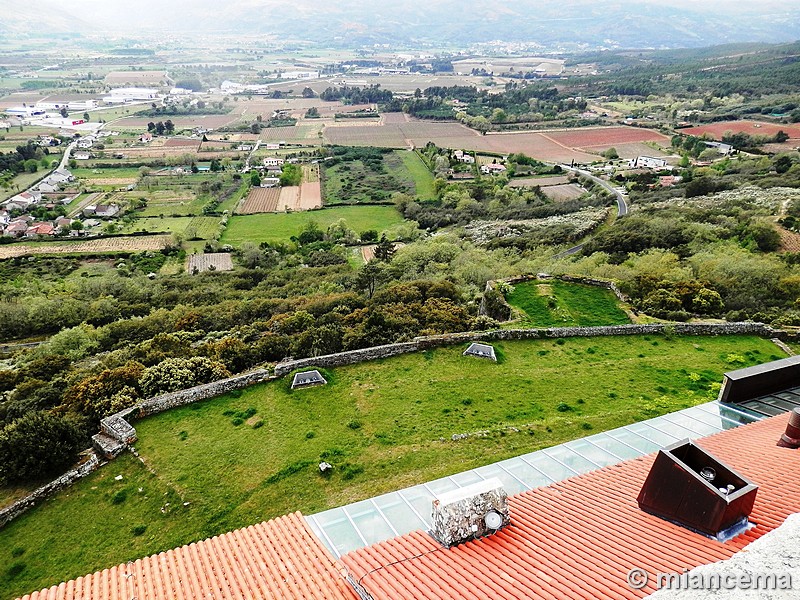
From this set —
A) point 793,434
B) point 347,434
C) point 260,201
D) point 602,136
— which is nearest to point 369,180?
point 260,201

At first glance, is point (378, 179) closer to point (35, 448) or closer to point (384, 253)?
point (384, 253)

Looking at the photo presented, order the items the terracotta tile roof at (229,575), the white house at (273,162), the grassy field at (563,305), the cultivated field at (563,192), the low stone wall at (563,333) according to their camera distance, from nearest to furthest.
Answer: the terracotta tile roof at (229,575) → the low stone wall at (563,333) → the grassy field at (563,305) → the cultivated field at (563,192) → the white house at (273,162)

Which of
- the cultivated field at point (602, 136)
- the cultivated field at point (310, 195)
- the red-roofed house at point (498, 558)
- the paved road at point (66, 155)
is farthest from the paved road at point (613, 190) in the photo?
the paved road at point (66, 155)

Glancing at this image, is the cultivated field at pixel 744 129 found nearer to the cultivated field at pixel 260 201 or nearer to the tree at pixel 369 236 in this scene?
the tree at pixel 369 236

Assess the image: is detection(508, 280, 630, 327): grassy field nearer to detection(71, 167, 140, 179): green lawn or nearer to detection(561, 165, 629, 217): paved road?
detection(561, 165, 629, 217): paved road

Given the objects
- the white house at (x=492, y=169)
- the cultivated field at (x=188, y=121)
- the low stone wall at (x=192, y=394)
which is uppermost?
the low stone wall at (x=192, y=394)

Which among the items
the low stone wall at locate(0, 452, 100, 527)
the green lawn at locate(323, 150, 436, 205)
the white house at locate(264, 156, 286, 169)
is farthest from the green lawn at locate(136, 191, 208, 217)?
the low stone wall at locate(0, 452, 100, 527)

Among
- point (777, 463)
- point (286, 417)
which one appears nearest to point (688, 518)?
point (777, 463)
